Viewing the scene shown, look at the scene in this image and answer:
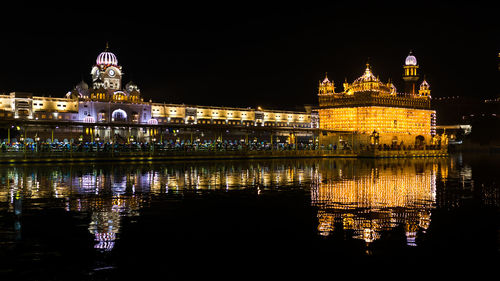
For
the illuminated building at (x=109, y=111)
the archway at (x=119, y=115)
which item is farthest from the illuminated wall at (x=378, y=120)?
the archway at (x=119, y=115)

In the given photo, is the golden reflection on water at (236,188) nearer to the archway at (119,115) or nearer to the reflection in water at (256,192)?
the reflection in water at (256,192)

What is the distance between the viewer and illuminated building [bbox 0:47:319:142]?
9912 centimetres

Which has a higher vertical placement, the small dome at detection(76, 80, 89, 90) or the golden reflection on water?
the small dome at detection(76, 80, 89, 90)

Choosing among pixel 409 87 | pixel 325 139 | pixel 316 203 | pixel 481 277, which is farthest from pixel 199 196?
pixel 409 87

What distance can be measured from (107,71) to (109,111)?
34.4ft

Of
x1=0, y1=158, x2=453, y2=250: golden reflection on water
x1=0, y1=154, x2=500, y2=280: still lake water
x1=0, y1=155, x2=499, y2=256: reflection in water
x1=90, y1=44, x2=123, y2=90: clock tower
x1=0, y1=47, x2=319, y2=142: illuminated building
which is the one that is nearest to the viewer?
x1=0, y1=154, x2=500, y2=280: still lake water

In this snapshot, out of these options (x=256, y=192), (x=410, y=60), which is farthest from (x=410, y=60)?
(x=256, y=192)

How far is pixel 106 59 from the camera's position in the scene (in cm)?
11800

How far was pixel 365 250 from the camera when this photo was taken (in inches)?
467

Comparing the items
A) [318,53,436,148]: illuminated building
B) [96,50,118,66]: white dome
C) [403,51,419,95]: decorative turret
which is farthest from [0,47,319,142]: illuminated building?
[403,51,419,95]: decorative turret

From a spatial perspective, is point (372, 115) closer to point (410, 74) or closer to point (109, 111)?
point (410, 74)

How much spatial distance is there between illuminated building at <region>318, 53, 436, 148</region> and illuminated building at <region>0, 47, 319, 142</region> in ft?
47.4

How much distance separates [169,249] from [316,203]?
8397 millimetres

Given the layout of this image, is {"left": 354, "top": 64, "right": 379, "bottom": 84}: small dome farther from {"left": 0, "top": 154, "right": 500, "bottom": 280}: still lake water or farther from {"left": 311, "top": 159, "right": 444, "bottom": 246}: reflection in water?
{"left": 0, "top": 154, "right": 500, "bottom": 280}: still lake water
